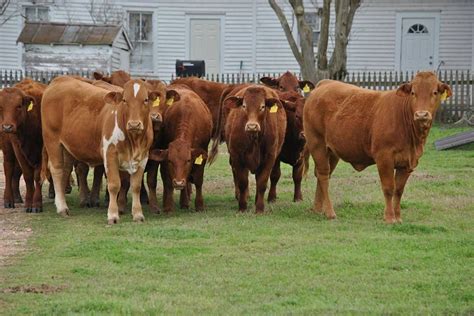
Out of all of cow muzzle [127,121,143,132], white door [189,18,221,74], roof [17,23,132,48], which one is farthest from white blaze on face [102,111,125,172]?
white door [189,18,221,74]

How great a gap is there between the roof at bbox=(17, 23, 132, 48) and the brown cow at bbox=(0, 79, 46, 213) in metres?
20.4

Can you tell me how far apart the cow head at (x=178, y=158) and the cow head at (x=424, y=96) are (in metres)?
3.11

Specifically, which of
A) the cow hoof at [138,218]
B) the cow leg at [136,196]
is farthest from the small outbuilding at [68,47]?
the cow hoof at [138,218]

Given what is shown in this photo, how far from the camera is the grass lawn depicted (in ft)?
27.4

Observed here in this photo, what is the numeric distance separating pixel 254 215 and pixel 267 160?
0.87 metres

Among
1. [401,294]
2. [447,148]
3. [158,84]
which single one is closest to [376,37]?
[447,148]

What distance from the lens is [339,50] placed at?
104 ft

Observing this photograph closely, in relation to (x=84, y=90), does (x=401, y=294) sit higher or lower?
lower

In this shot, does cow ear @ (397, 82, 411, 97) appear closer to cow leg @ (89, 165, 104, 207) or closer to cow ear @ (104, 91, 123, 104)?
cow ear @ (104, 91, 123, 104)

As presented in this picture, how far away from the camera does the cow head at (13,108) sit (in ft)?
48.0

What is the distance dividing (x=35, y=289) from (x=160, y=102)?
565 centimetres

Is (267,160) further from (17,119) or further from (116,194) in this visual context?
(17,119)

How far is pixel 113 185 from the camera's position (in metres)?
13.3

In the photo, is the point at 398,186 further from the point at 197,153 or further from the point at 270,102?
the point at 197,153
